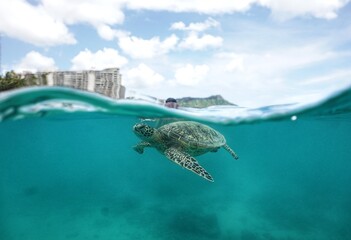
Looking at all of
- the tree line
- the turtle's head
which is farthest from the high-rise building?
the turtle's head

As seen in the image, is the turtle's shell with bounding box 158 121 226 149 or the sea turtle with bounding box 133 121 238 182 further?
the turtle's shell with bounding box 158 121 226 149

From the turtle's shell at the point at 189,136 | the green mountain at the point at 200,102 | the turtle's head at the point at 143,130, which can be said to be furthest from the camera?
the green mountain at the point at 200,102

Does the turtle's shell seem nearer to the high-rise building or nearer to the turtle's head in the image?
the turtle's head

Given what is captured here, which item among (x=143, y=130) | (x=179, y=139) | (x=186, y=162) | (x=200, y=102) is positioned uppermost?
(x=200, y=102)

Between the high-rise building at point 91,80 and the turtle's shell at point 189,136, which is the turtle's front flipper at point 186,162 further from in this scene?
the high-rise building at point 91,80

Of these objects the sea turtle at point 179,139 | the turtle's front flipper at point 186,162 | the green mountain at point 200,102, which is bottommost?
the turtle's front flipper at point 186,162

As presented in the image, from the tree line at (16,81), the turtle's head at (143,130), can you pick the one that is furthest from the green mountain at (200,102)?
the tree line at (16,81)

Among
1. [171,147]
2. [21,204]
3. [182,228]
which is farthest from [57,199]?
[171,147]

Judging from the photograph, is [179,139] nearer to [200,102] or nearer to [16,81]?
[200,102]

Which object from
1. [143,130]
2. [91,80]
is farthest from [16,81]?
[143,130]
